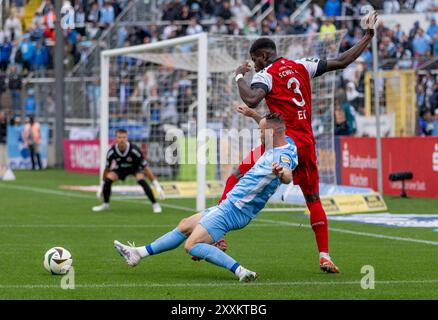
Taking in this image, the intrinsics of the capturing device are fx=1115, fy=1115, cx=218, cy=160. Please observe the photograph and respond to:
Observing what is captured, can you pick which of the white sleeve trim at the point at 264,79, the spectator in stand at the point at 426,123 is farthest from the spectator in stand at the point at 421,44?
the white sleeve trim at the point at 264,79

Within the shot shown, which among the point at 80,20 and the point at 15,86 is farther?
the point at 80,20

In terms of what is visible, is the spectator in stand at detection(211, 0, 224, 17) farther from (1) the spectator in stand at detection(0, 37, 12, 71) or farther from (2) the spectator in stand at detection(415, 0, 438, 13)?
(1) the spectator in stand at detection(0, 37, 12, 71)

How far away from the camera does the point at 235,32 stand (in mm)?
38406

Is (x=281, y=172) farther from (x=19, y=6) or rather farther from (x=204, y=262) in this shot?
(x=19, y=6)

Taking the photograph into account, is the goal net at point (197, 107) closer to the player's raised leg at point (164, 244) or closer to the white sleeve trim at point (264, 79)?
the white sleeve trim at point (264, 79)

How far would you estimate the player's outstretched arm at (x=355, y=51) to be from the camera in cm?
1255

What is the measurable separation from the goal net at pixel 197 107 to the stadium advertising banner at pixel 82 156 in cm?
487

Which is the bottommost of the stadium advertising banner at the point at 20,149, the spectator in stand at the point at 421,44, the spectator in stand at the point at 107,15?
the stadium advertising banner at the point at 20,149

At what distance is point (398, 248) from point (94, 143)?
81.8 ft

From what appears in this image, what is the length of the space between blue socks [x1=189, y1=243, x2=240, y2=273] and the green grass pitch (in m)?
0.19

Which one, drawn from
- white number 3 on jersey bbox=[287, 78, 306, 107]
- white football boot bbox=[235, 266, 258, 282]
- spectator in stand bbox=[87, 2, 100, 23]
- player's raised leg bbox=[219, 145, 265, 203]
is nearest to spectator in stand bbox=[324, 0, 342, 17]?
spectator in stand bbox=[87, 2, 100, 23]

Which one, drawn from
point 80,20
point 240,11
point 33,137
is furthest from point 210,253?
point 80,20

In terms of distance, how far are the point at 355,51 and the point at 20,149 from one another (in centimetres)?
3281
